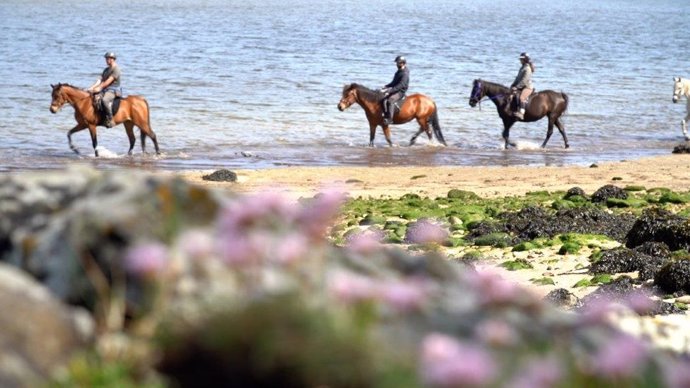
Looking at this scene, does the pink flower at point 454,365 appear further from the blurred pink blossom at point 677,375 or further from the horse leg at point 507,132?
the horse leg at point 507,132

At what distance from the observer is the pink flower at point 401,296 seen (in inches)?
133

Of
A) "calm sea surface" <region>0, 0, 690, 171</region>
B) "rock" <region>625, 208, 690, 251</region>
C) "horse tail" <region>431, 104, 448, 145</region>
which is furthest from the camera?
"horse tail" <region>431, 104, 448, 145</region>

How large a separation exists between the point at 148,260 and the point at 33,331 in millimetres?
343

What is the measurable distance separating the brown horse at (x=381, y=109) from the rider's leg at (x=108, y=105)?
5116 millimetres

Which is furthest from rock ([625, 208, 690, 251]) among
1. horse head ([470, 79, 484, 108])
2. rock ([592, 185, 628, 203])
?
horse head ([470, 79, 484, 108])

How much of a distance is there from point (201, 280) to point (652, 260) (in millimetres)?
8659

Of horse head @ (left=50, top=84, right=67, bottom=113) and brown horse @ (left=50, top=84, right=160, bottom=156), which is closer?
brown horse @ (left=50, top=84, right=160, bottom=156)

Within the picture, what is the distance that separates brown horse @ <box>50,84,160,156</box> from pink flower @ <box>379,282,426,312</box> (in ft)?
75.6

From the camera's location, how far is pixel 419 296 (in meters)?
3.46

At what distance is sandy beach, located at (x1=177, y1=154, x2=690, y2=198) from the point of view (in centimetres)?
1984

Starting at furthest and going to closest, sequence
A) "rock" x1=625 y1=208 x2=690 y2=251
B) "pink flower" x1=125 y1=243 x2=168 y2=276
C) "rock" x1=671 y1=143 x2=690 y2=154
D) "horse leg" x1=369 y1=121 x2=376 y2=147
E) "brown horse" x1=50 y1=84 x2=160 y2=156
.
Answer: "horse leg" x1=369 y1=121 x2=376 y2=147
"rock" x1=671 y1=143 x2=690 y2=154
"brown horse" x1=50 y1=84 x2=160 y2=156
"rock" x1=625 y1=208 x2=690 y2=251
"pink flower" x1=125 y1=243 x2=168 y2=276

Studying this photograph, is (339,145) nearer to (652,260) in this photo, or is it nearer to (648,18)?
(652,260)

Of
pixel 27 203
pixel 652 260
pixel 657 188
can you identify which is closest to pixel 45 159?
pixel 657 188

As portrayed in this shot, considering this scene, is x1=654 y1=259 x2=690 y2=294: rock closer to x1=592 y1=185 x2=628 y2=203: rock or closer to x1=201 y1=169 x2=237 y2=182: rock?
x1=592 y1=185 x2=628 y2=203: rock
